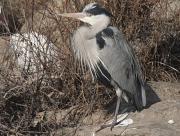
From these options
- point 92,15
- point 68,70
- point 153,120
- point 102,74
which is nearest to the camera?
point 92,15

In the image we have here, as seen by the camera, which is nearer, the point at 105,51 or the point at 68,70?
the point at 105,51

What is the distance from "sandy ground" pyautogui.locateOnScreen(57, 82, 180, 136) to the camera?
432 centimetres

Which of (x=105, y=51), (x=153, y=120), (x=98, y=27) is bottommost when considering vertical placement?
(x=153, y=120)

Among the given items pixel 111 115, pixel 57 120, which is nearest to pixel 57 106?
pixel 57 120

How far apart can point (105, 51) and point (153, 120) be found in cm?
73

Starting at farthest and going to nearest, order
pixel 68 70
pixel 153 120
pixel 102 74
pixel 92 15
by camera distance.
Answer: pixel 68 70, pixel 153 120, pixel 102 74, pixel 92 15

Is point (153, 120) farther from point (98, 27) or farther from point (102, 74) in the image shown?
point (98, 27)

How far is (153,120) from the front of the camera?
4625 mm

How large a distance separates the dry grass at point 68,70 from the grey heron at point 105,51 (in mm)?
319

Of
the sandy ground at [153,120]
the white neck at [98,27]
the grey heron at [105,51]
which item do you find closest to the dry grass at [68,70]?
the sandy ground at [153,120]

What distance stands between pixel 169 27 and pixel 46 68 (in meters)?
1.59

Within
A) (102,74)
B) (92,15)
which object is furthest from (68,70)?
(92,15)

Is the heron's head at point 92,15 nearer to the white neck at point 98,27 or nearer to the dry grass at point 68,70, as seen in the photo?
the white neck at point 98,27

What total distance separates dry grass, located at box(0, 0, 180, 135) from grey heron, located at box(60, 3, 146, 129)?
319mm
